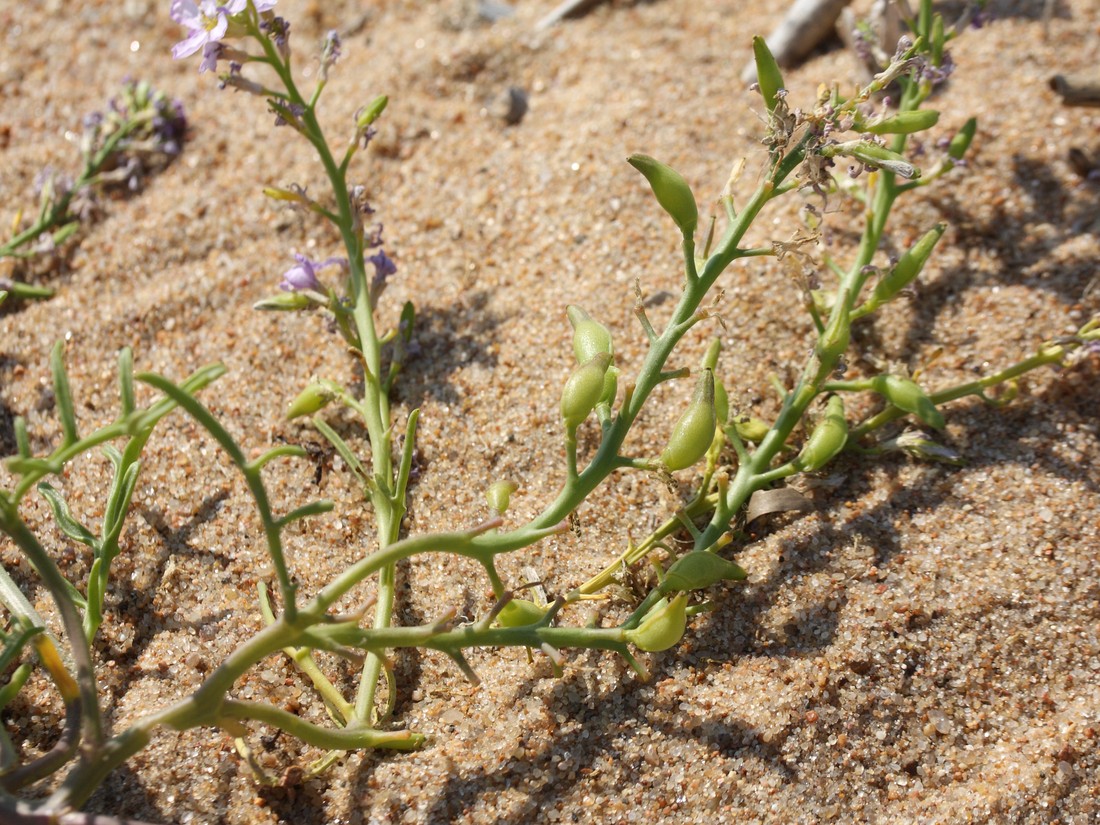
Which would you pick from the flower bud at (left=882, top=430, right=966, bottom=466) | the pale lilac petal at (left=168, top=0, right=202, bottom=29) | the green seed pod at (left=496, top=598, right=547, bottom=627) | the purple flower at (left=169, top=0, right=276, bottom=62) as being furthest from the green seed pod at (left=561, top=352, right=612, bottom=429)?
the pale lilac petal at (left=168, top=0, right=202, bottom=29)

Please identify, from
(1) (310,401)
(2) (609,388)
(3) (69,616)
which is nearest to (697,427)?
(2) (609,388)

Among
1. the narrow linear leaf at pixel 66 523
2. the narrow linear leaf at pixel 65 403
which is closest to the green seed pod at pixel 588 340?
the narrow linear leaf at pixel 65 403

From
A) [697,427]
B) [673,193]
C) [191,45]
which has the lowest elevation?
[697,427]

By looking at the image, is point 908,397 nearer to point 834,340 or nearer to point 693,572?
point 834,340

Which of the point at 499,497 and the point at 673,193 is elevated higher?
the point at 673,193

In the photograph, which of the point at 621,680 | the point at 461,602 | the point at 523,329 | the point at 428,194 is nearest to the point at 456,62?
the point at 428,194

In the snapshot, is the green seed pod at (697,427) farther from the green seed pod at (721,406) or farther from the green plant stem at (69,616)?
the green plant stem at (69,616)

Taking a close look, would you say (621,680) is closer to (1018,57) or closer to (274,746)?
(274,746)
